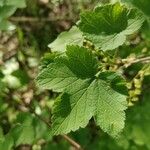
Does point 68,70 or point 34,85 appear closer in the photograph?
point 68,70

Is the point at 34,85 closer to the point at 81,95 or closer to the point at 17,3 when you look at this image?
the point at 17,3

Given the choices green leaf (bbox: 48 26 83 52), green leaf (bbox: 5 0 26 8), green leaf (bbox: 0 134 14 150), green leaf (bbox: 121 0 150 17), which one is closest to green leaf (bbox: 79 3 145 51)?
green leaf (bbox: 121 0 150 17)

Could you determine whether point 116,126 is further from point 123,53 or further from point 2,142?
point 123,53

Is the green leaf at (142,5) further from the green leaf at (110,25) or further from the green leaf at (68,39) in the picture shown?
the green leaf at (68,39)

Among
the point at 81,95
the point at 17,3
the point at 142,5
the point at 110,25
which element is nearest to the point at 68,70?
the point at 81,95

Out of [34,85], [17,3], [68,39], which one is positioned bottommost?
[34,85]

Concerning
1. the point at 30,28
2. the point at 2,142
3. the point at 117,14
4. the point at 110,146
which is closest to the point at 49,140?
the point at 110,146

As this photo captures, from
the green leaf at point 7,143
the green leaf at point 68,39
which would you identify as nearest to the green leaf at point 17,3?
the green leaf at point 68,39
